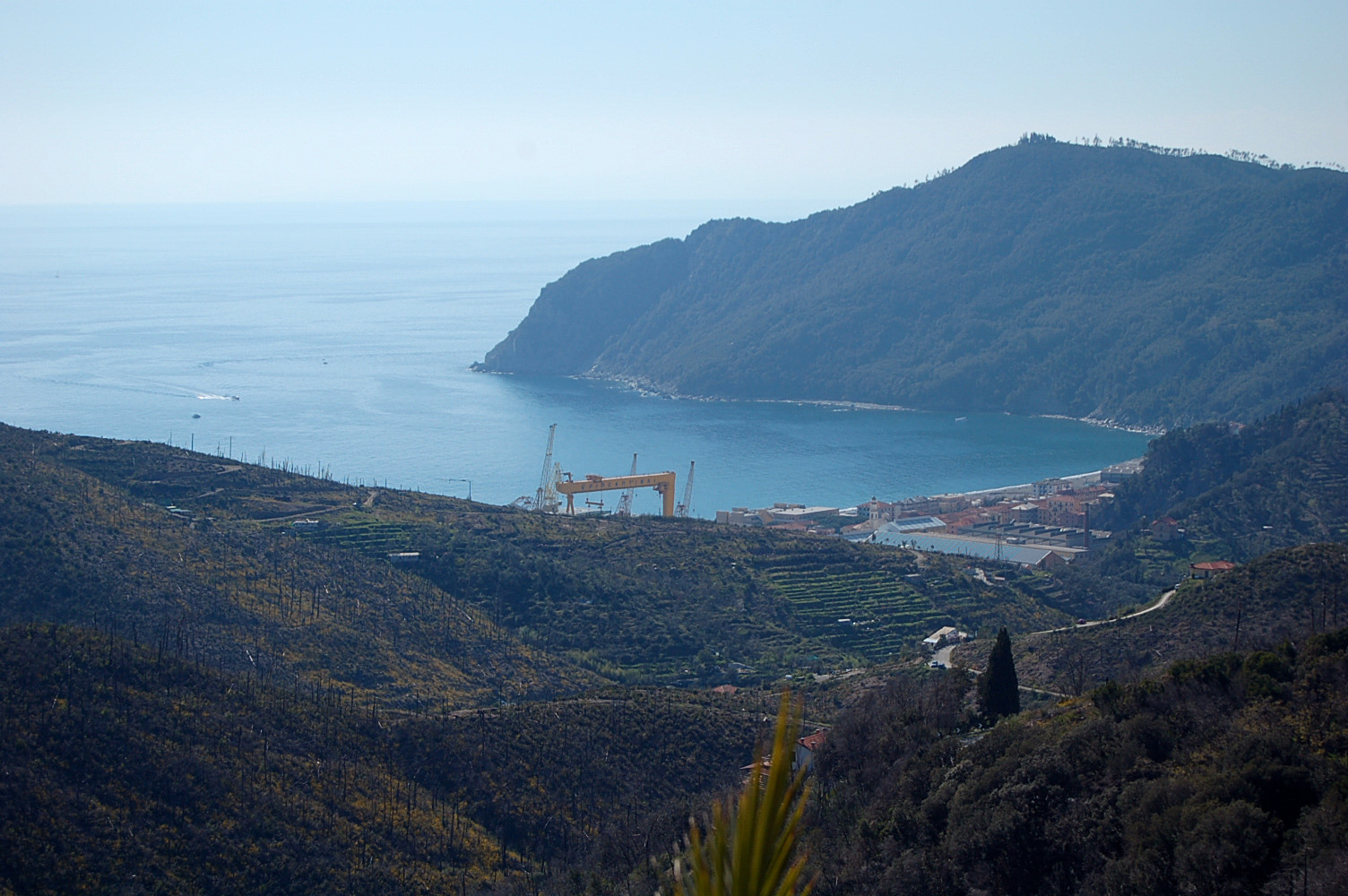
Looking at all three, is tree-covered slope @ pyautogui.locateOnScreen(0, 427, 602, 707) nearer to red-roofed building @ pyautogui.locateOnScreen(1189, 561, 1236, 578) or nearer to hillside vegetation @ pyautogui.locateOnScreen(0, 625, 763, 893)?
hillside vegetation @ pyautogui.locateOnScreen(0, 625, 763, 893)

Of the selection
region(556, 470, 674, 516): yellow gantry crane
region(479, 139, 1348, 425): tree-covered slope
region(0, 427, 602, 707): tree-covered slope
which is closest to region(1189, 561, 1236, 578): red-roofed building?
region(0, 427, 602, 707): tree-covered slope

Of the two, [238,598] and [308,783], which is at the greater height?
[238,598]

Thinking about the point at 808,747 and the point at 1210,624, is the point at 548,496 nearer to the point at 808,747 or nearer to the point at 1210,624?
the point at 1210,624

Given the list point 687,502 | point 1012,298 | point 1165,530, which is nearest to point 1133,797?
point 1165,530

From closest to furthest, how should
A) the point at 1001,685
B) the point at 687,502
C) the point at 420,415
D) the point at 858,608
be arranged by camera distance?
the point at 1001,685
the point at 858,608
the point at 687,502
the point at 420,415

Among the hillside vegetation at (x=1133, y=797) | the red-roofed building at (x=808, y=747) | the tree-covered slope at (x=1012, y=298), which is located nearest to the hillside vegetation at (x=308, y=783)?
the red-roofed building at (x=808, y=747)

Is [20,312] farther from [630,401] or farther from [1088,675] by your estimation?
[1088,675]

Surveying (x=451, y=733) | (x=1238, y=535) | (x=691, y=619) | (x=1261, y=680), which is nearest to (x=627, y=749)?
(x=451, y=733)
